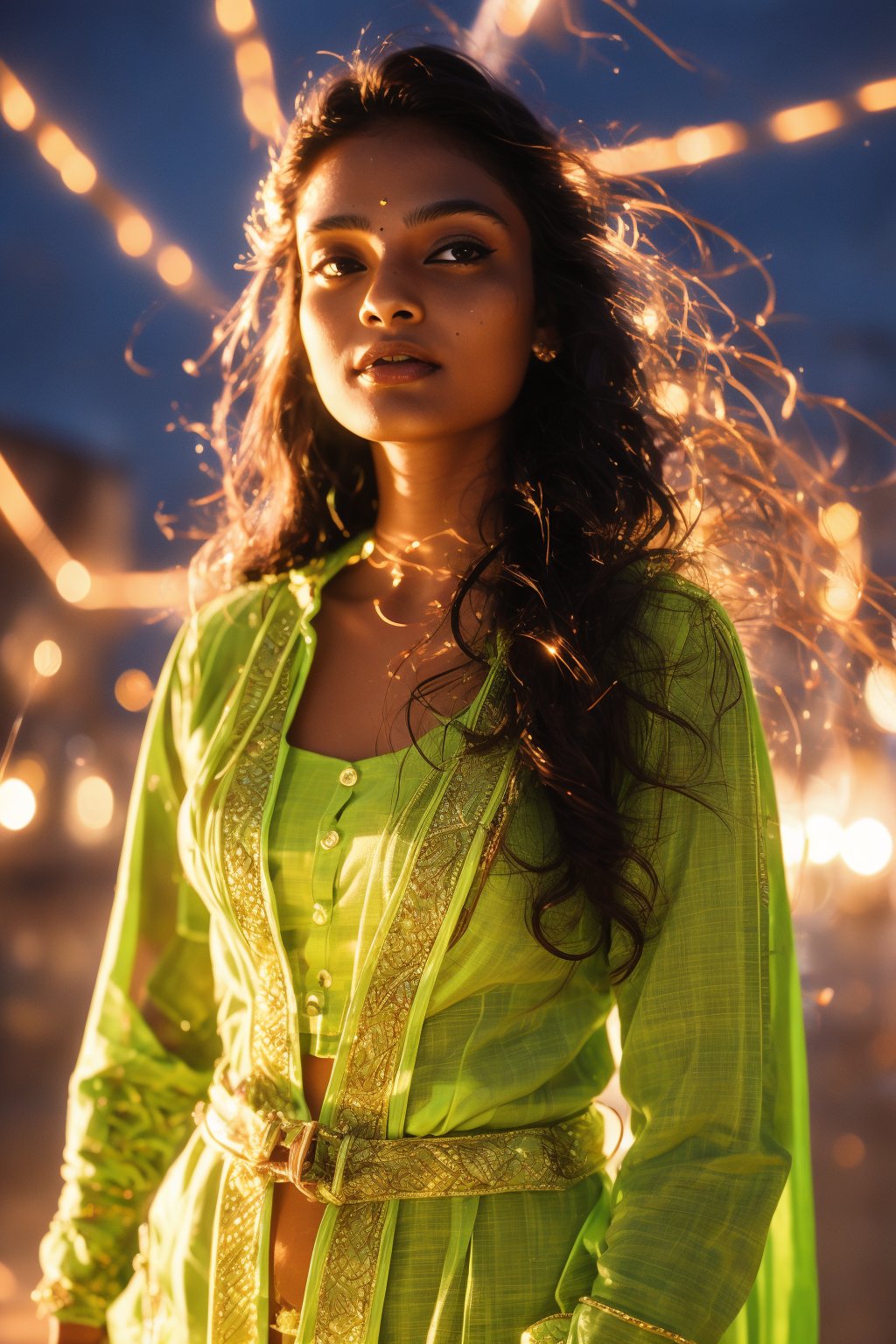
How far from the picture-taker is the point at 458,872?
4.05ft

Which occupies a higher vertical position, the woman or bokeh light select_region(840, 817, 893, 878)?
bokeh light select_region(840, 817, 893, 878)

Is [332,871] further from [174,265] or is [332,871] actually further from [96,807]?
[96,807]

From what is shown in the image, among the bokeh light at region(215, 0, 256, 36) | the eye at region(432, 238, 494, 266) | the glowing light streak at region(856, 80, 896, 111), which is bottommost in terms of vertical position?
the eye at region(432, 238, 494, 266)

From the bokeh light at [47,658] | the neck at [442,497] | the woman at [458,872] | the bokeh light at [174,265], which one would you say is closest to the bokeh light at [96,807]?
the bokeh light at [47,658]

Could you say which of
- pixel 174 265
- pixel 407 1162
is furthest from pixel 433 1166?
pixel 174 265

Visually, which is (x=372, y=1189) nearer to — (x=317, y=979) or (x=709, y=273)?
(x=317, y=979)

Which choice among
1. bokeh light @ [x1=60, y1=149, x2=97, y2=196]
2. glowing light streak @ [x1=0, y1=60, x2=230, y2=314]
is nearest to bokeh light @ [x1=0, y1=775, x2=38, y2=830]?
glowing light streak @ [x1=0, y1=60, x2=230, y2=314]

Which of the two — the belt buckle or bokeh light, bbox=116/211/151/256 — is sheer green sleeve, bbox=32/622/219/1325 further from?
bokeh light, bbox=116/211/151/256

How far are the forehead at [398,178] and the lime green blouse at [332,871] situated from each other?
0.60 metres

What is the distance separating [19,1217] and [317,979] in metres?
2.36

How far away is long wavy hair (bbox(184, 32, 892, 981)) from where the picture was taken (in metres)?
1.25

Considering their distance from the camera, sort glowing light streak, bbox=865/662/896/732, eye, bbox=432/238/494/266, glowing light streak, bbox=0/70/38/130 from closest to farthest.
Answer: eye, bbox=432/238/494/266 → glowing light streak, bbox=865/662/896/732 → glowing light streak, bbox=0/70/38/130

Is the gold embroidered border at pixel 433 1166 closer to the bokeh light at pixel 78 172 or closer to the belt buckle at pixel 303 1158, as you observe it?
the belt buckle at pixel 303 1158

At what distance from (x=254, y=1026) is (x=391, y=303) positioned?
2.66 ft
